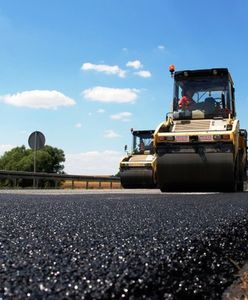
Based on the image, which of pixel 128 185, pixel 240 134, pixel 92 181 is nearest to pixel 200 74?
pixel 240 134

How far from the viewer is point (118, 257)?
140 cm

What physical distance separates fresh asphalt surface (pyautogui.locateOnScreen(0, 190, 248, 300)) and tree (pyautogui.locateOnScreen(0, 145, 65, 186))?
5299 cm

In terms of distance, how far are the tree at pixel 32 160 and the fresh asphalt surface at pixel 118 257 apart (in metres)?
53.0

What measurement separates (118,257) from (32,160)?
186 feet

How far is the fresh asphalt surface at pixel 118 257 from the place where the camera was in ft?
3.66

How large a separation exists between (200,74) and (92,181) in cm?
1656

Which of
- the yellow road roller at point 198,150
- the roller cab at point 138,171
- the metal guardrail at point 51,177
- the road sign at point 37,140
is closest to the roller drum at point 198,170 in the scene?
the yellow road roller at point 198,150

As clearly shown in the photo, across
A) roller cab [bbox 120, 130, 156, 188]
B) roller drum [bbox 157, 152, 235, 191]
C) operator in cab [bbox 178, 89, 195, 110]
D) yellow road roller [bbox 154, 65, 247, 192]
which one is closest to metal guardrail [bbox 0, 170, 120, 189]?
roller cab [bbox 120, 130, 156, 188]

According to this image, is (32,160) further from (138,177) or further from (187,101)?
(187,101)

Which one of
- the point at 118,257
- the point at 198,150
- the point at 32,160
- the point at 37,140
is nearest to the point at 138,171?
the point at 37,140

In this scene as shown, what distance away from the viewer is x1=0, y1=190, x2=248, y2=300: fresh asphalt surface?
3.66 feet

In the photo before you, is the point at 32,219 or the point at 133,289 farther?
the point at 32,219

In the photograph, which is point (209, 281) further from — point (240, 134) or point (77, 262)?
point (240, 134)

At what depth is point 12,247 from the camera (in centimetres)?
156
